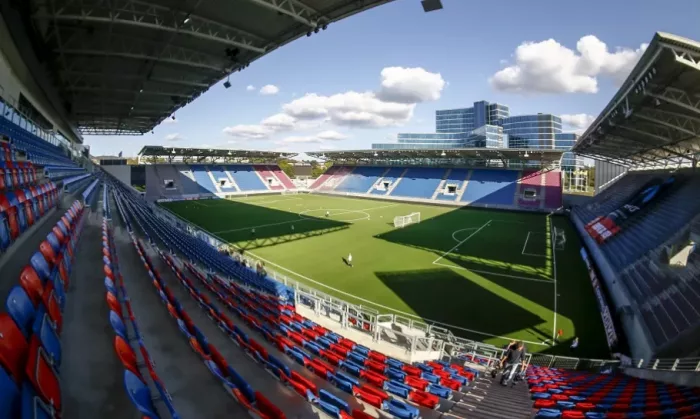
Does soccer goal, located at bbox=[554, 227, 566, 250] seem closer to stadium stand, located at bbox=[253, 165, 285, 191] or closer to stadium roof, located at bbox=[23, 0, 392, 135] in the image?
stadium roof, located at bbox=[23, 0, 392, 135]

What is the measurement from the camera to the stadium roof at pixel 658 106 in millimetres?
10352

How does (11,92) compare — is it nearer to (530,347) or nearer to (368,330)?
(368,330)

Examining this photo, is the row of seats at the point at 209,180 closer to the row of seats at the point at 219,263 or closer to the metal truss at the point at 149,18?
the row of seats at the point at 219,263

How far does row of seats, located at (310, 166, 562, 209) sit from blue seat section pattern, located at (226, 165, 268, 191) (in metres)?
9.05

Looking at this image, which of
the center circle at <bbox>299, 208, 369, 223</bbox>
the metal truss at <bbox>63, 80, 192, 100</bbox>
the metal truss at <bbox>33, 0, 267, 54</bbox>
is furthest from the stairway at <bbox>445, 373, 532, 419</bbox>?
the center circle at <bbox>299, 208, 369, 223</bbox>

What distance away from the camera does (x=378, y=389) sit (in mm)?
6074

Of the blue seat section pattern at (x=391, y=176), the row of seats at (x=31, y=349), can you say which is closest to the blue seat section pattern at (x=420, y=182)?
the blue seat section pattern at (x=391, y=176)

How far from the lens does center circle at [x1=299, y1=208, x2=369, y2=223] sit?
111 ft

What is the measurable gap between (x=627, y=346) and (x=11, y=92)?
24450 millimetres

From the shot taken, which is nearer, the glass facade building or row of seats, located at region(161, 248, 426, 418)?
row of seats, located at region(161, 248, 426, 418)

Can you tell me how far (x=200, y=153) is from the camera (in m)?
53.1

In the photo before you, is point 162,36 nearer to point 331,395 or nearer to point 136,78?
point 136,78

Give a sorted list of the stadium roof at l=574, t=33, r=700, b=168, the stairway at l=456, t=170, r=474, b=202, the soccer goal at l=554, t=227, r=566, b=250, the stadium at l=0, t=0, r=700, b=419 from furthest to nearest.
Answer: the stairway at l=456, t=170, r=474, b=202, the soccer goal at l=554, t=227, r=566, b=250, the stadium roof at l=574, t=33, r=700, b=168, the stadium at l=0, t=0, r=700, b=419

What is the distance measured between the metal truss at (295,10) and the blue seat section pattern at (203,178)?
143 ft
